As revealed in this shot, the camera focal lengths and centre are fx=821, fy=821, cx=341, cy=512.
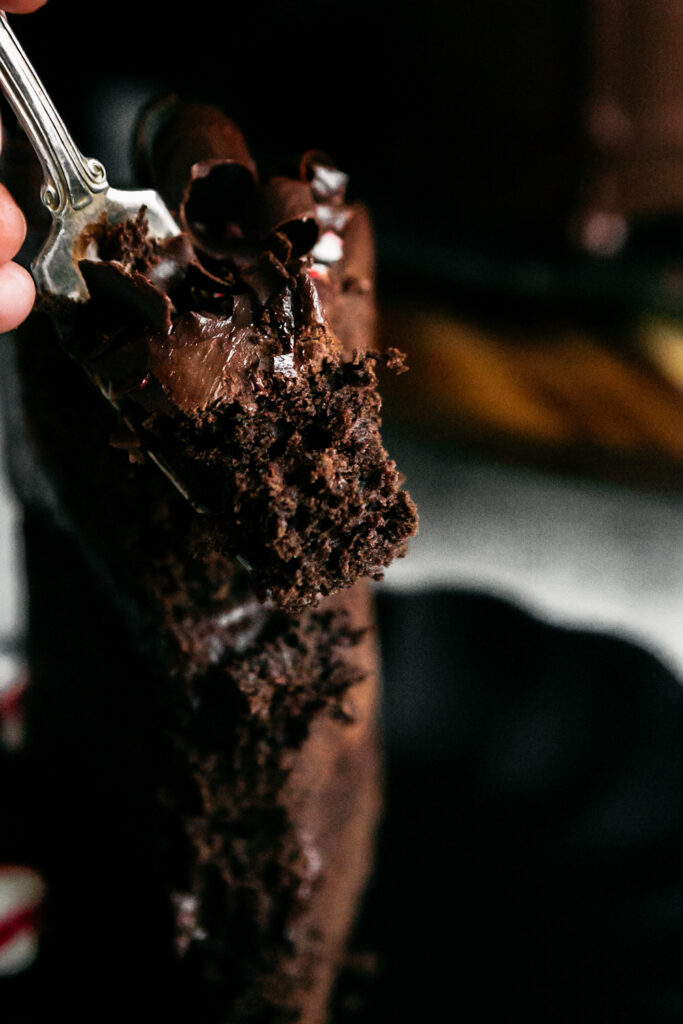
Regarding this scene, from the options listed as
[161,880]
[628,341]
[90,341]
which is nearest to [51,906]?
[161,880]

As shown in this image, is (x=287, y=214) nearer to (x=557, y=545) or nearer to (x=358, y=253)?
(x=358, y=253)

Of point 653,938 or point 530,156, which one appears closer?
point 653,938

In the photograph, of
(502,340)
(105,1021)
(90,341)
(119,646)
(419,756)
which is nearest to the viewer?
(90,341)

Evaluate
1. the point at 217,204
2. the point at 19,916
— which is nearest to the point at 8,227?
the point at 217,204

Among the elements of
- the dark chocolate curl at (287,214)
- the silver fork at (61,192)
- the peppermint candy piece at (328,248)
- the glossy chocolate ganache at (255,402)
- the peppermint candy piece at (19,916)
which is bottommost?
the peppermint candy piece at (19,916)

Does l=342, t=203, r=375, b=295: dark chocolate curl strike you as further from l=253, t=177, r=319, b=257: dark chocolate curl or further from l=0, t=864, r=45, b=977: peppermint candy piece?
l=0, t=864, r=45, b=977: peppermint candy piece

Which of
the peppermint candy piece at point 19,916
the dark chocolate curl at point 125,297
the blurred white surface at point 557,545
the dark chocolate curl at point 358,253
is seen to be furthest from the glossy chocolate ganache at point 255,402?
the peppermint candy piece at point 19,916

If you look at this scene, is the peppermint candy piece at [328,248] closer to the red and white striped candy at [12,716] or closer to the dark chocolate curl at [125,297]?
the dark chocolate curl at [125,297]

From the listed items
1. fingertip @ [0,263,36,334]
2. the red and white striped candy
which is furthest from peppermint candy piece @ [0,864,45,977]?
fingertip @ [0,263,36,334]

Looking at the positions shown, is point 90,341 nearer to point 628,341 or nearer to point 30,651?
point 30,651
